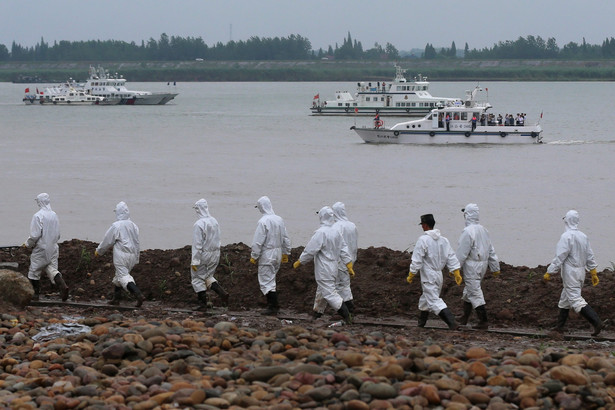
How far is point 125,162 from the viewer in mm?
39125

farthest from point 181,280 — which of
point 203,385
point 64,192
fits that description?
point 64,192

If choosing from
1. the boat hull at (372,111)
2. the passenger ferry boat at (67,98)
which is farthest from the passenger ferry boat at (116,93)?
the boat hull at (372,111)

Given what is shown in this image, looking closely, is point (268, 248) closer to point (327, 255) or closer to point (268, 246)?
point (268, 246)

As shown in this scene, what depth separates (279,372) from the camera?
8.53 m

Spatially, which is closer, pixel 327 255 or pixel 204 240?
pixel 327 255

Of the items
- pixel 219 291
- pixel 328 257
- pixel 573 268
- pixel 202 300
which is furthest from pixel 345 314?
pixel 573 268

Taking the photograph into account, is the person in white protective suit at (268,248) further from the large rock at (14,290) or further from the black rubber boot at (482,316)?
the large rock at (14,290)

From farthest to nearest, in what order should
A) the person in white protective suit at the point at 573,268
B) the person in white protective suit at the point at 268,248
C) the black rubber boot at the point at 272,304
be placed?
the black rubber boot at the point at 272,304, the person in white protective suit at the point at 268,248, the person in white protective suit at the point at 573,268

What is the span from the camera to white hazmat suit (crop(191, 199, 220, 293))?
1282cm

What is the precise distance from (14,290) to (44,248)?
125 centimetres

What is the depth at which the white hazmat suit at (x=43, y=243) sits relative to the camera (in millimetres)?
13430

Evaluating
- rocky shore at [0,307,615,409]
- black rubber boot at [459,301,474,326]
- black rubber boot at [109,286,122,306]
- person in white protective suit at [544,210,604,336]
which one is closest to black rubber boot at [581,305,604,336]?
person in white protective suit at [544,210,604,336]

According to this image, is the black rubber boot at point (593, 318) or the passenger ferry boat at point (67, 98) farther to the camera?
the passenger ferry boat at point (67, 98)

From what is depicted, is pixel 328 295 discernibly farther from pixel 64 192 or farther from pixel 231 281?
pixel 64 192
